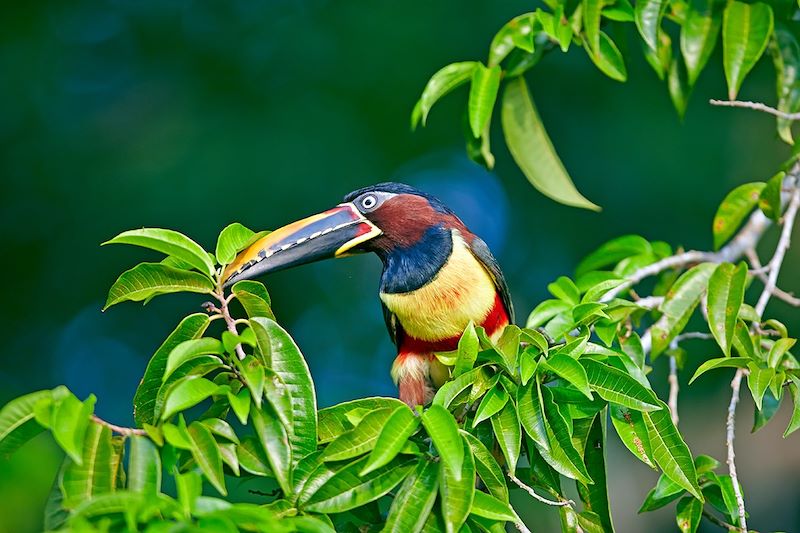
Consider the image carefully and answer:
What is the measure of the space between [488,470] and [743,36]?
1.71m

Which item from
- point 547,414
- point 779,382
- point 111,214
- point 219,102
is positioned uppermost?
point 219,102

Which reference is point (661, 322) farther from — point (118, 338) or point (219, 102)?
point (118, 338)

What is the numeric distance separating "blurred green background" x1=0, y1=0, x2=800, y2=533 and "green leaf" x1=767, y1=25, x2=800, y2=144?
3111 mm

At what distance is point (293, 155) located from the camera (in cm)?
633

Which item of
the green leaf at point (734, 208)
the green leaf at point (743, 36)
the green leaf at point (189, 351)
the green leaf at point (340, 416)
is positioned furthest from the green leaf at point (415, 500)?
the green leaf at point (743, 36)

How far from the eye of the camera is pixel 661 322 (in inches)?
112

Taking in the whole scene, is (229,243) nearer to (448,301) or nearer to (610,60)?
(448,301)

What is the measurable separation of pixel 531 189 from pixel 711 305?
453cm

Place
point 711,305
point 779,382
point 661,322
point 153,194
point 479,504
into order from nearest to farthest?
1. point 479,504
2. point 779,382
3. point 711,305
4. point 661,322
5. point 153,194

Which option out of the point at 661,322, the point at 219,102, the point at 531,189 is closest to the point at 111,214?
the point at 219,102

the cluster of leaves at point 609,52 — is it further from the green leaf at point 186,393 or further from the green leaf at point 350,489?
the green leaf at point 186,393

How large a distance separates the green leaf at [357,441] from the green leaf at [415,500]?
0.11m

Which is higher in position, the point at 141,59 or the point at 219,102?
the point at 141,59

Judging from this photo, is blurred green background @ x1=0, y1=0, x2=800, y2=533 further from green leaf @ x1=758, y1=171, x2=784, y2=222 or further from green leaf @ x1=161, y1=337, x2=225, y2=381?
green leaf @ x1=161, y1=337, x2=225, y2=381
